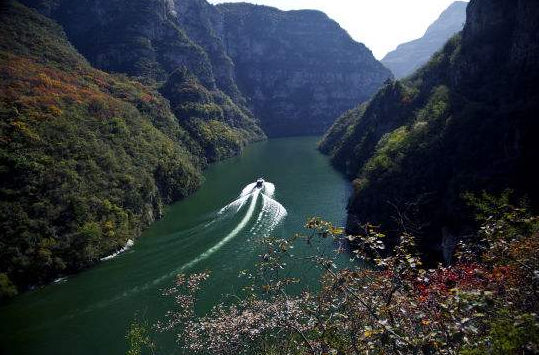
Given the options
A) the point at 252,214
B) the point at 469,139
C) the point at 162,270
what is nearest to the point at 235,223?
the point at 252,214

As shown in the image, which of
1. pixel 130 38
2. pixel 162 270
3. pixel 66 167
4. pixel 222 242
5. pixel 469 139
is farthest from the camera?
pixel 130 38

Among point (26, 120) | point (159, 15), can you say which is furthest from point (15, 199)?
point (159, 15)

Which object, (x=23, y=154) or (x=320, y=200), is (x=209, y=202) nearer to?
(x=320, y=200)

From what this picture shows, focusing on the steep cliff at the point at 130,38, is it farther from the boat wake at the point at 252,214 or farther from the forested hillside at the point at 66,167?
the boat wake at the point at 252,214

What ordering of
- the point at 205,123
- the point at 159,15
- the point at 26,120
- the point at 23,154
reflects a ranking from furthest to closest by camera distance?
1. the point at 159,15
2. the point at 205,123
3. the point at 26,120
4. the point at 23,154

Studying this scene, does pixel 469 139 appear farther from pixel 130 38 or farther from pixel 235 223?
pixel 130 38

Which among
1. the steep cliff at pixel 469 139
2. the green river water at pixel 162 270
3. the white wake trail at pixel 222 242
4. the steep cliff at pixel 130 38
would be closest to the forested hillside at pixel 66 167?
the green river water at pixel 162 270
